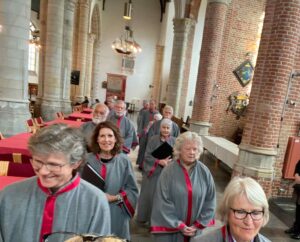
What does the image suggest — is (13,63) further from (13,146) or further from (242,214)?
(242,214)

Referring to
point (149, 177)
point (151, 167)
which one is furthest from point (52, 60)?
point (151, 167)

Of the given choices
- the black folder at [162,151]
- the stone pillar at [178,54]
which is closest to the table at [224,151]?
the black folder at [162,151]

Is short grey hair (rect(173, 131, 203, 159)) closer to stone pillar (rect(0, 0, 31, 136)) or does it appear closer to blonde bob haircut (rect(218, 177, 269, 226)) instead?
blonde bob haircut (rect(218, 177, 269, 226))

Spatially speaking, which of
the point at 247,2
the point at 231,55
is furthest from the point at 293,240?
the point at 247,2

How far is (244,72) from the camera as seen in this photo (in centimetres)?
1038

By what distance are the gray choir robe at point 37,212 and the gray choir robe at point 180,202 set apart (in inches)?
46.4

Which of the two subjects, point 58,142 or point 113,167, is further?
point 113,167

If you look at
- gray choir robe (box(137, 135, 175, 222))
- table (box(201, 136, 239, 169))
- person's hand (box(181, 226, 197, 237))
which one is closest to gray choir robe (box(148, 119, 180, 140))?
gray choir robe (box(137, 135, 175, 222))

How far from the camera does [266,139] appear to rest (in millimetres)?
5426

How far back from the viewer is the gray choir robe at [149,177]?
3.98 m

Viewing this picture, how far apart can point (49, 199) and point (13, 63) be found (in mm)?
6315

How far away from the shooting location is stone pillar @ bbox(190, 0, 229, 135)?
907cm

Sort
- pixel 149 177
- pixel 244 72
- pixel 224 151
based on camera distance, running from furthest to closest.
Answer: pixel 244 72 < pixel 224 151 < pixel 149 177

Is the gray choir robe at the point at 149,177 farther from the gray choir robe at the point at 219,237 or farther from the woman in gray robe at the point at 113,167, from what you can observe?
the gray choir robe at the point at 219,237
